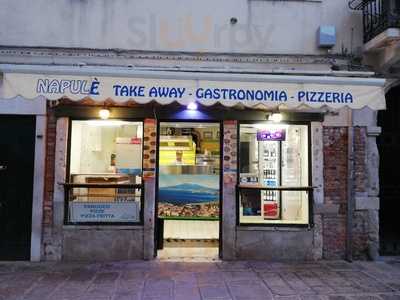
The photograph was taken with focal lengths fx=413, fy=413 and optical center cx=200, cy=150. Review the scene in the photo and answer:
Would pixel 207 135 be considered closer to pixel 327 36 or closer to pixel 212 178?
pixel 212 178

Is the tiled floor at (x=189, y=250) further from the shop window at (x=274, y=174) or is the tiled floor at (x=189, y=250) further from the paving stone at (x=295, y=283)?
the paving stone at (x=295, y=283)

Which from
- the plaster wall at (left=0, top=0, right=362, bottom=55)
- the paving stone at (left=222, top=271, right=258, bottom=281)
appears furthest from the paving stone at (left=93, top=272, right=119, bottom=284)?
the plaster wall at (left=0, top=0, right=362, bottom=55)

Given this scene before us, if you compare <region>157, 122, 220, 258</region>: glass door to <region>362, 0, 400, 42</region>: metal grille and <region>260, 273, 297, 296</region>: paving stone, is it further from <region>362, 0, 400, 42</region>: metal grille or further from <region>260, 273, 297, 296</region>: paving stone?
<region>362, 0, 400, 42</region>: metal grille

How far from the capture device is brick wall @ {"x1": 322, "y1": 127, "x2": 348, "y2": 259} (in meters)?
7.56

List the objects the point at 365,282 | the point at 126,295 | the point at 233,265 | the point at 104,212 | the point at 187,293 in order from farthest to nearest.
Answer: the point at 104,212 → the point at 233,265 → the point at 365,282 → the point at 187,293 → the point at 126,295

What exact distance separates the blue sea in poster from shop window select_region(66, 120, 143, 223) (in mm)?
587

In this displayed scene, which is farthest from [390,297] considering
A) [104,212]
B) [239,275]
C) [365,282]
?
[104,212]

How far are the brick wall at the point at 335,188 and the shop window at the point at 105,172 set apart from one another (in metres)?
3.44

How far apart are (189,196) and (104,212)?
163 centimetres

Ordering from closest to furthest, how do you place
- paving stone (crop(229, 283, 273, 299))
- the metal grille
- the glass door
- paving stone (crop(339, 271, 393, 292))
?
paving stone (crop(229, 283, 273, 299)), paving stone (crop(339, 271, 393, 292)), the metal grille, the glass door

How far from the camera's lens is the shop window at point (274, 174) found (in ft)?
25.1

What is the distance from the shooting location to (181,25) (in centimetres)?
764

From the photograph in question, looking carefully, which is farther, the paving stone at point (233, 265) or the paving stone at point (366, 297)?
the paving stone at point (233, 265)

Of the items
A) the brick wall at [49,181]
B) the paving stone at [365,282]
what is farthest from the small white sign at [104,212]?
the paving stone at [365,282]
